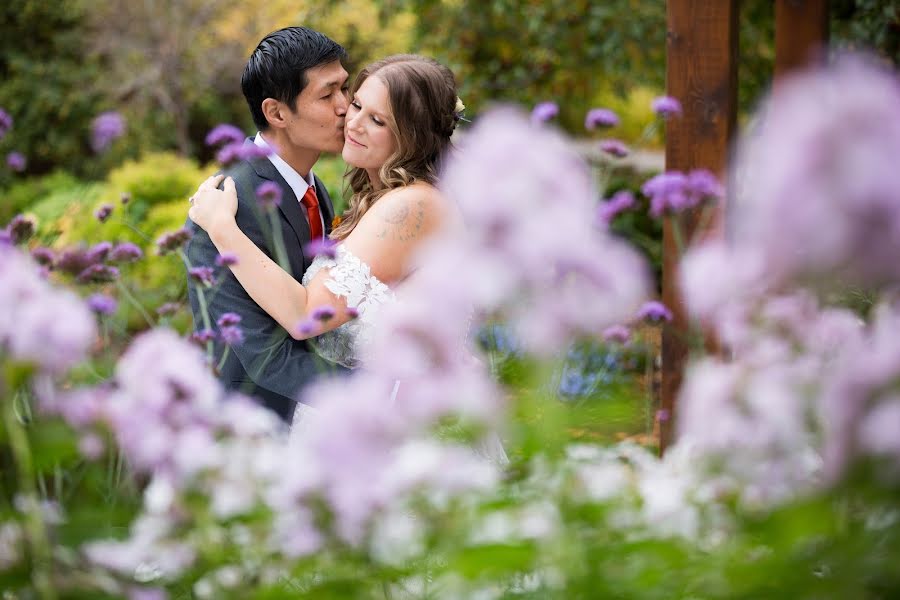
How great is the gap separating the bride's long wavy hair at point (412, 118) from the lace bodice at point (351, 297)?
224mm

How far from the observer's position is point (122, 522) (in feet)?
4.21

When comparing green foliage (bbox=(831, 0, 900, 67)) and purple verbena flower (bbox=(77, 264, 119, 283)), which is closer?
purple verbena flower (bbox=(77, 264, 119, 283))

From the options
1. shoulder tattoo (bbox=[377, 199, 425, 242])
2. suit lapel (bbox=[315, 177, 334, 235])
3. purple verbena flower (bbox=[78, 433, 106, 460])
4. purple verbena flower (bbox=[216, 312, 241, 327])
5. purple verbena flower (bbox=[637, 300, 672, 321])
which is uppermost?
suit lapel (bbox=[315, 177, 334, 235])

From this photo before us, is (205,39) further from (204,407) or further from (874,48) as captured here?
(204,407)

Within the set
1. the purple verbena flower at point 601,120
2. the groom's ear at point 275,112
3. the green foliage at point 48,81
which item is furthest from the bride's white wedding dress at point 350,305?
the green foliage at point 48,81

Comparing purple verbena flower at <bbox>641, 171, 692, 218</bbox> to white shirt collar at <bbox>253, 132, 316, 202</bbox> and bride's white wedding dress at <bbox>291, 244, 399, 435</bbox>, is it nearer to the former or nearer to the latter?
bride's white wedding dress at <bbox>291, 244, 399, 435</bbox>

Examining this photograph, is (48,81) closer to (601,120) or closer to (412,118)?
(412,118)

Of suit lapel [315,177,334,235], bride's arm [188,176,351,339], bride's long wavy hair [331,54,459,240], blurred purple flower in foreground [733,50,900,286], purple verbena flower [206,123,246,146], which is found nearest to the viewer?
blurred purple flower in foreground [733,50,900,286]

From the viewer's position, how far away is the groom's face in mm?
3135

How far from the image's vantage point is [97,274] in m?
2.12

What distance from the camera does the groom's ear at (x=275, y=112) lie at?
316 cm

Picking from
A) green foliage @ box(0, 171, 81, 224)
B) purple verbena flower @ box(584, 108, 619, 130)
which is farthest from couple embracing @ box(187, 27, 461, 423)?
green foliage @ box(0, 171, 81, 224)

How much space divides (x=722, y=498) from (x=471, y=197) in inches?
19.1

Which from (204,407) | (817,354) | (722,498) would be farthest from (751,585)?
(204,407)
